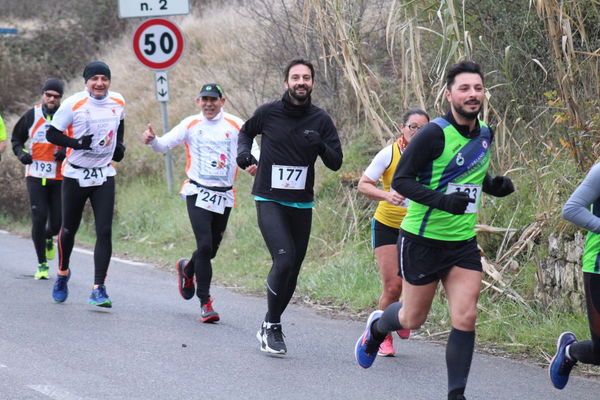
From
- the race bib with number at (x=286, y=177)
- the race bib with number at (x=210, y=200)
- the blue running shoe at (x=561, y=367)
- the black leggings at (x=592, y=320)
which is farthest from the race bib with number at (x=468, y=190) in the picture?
the race bib with number at (x=210, y=200)

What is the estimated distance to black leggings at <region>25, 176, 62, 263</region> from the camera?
11625 mm

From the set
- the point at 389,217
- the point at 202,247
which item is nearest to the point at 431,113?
the point at 202,247

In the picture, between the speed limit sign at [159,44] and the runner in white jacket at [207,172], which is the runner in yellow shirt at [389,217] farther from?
the speed limit sign at [159,44]

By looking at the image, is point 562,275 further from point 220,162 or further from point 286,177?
point 220,162

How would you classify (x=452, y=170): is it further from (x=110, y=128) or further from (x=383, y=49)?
(x=383, y=49)

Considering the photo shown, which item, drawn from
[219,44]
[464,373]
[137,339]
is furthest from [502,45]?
[219,44]

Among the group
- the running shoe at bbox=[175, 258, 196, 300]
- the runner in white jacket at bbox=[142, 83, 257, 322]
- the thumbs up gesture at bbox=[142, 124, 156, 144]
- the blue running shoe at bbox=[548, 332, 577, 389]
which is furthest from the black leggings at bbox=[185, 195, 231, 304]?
the blue running shoe at bbox=[548, 332, 577, 389]

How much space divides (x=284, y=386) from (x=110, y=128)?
3.61 metres

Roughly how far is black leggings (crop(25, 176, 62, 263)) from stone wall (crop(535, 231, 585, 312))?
18.0ft

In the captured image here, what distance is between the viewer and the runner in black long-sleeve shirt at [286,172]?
7.79 metres

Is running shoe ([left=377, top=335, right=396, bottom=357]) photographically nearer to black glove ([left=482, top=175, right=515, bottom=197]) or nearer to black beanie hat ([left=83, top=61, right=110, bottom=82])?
black glove ([left=482, top=175, right=515, bottom=197])

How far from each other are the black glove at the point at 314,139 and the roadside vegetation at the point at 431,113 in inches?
60.6

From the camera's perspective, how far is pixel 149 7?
1482 cm

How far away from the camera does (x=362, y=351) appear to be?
7.04 meters
